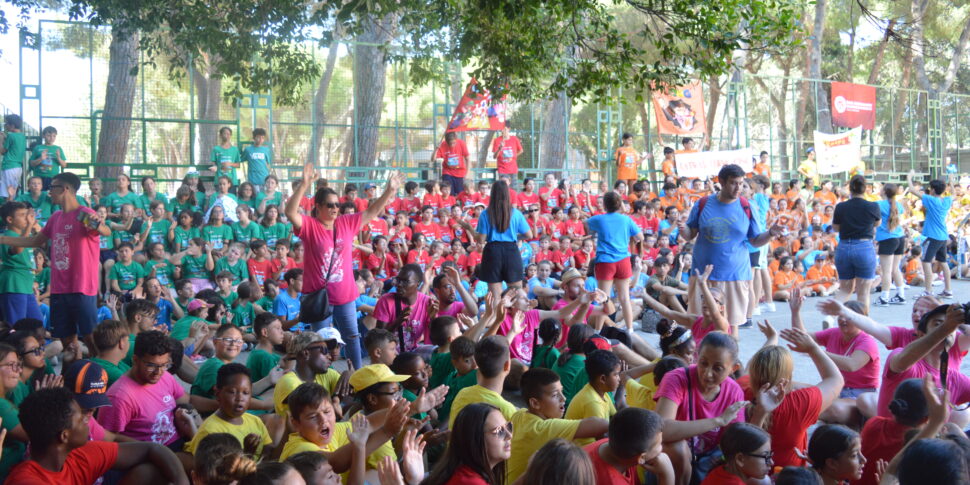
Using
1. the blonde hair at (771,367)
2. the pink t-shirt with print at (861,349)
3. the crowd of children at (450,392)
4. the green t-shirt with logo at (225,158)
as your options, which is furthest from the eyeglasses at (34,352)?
the green t-shirt with logo at (225,158)

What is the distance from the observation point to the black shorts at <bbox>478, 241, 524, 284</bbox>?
34.0 ft

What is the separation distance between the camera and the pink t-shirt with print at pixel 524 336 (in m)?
7.78

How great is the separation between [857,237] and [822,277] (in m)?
4.93

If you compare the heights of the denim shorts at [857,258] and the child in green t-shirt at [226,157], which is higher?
the child in green t-shirt at [226,157]

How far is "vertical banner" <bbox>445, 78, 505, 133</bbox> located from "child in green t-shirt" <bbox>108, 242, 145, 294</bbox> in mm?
7299

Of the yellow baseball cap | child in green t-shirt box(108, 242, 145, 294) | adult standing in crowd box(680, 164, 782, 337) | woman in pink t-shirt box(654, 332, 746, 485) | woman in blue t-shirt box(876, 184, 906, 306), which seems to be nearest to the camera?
woman in pink t-shirt box(654, 332, 746, 485)

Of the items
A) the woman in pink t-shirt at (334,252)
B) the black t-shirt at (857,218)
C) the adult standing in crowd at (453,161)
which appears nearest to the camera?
the woman in pink t-shirt at (334,252)

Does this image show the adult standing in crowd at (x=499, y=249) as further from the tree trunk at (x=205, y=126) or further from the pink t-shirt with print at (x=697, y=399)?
the tree trunk at (x=205, y=126)

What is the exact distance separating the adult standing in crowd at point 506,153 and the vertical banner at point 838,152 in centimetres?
939

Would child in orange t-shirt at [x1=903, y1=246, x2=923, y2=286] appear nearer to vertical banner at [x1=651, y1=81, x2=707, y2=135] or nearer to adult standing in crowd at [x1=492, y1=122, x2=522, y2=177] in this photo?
vertical banner at [x1=651, y1=81, x2=707, y2=135]

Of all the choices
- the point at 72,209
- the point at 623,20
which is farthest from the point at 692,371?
the point at 623,20

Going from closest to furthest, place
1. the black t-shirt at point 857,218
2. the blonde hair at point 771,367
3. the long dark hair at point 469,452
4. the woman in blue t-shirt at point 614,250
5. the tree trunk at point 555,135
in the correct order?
the long dark hair at point 469,452 < the blonde hair at point 771,367 < the woman in blue t-shirt at point 614,250 < the black t-shirt at point 857,218 < the tree trunk at point 555,135

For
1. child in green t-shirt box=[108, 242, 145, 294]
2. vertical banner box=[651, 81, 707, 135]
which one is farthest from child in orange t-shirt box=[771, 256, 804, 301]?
child in green t-shirt box=[108, 242, 145, 294]

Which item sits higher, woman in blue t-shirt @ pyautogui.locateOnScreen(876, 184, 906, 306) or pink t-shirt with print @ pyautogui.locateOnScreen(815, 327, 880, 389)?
woman in blue t-shirt @ pyautogui.locateOnScreen(876, 184, 906, 306)
